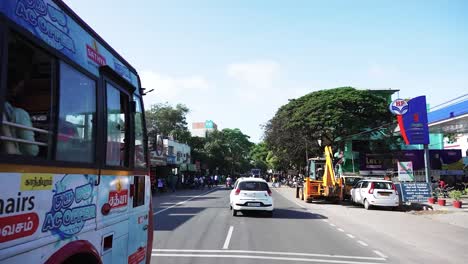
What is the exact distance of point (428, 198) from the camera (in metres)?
23.0

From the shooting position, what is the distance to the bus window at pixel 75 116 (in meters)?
3.39

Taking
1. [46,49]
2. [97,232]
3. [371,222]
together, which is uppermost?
[46,49]

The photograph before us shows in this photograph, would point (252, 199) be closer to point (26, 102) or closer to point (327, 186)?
point (327, 186)

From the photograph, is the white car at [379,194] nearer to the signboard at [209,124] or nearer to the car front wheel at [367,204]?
the car front wheel at [367,204]

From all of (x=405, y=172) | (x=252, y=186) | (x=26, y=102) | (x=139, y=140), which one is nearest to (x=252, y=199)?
(x=252, y=186)

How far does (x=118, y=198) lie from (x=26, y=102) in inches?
65.9

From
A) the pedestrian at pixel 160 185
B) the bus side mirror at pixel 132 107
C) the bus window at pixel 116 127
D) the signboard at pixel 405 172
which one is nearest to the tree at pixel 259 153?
the pedestrian at pixel 160 185

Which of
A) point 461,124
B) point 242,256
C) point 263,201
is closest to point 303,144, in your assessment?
point 461,124

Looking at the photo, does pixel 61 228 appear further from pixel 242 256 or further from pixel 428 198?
pixel 428 198

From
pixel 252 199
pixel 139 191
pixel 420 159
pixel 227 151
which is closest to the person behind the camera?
pixel 139 191

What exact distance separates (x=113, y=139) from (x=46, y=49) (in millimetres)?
1463

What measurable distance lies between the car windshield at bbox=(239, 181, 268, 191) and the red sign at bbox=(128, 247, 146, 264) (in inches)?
490

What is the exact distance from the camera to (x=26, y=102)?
311cm

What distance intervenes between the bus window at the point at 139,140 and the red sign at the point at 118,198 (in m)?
0.56
